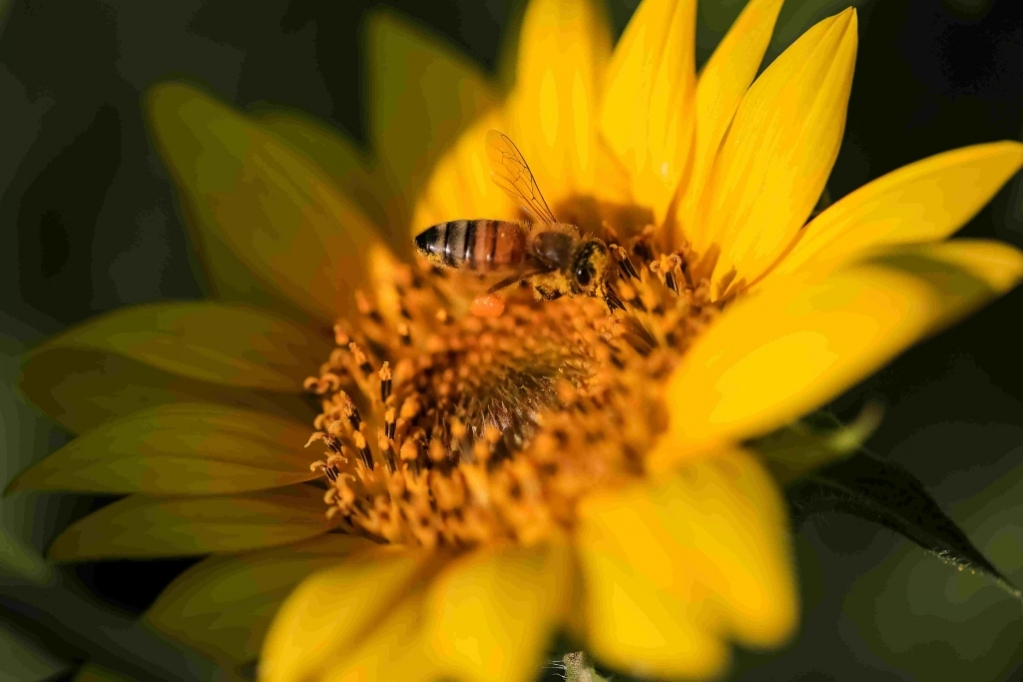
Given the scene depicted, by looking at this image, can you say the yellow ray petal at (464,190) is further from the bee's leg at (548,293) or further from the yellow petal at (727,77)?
the yellow petal at (727,77)

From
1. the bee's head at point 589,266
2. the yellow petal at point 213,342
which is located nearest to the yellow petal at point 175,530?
the yellow petal at point 213,342

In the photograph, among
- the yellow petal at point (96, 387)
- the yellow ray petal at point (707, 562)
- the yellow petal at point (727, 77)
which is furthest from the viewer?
the yellow petal at point (96, 387)

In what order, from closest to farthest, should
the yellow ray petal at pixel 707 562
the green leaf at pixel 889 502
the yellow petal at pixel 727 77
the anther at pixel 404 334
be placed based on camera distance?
the yellow ray petal at pixel 707 562 → the green leaf at pixel 889 502 → the yellow petal at pixel 727 77 → the anther at pixel 404 334

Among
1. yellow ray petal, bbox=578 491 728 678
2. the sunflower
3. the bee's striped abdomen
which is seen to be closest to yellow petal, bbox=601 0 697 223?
the sunflower

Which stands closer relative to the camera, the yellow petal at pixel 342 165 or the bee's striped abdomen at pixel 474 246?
the bee's striped abdomen at pixel 474 246

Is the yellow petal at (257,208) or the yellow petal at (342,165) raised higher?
the yellow petal at (342,165)

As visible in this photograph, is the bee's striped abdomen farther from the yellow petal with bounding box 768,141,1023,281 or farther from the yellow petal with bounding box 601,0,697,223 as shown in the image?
the yellow petal with bounding box 768,141,1023,281

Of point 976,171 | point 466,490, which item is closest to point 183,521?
point 466,490
